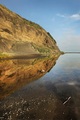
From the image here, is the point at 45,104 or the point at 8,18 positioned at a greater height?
the point at 8,18

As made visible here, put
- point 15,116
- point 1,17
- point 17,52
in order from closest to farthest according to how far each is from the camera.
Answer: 1. point 15,116
2. point 17,52
3. point 1,17

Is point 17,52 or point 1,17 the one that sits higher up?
point 1,17

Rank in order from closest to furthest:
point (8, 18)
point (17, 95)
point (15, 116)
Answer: point (15, 116), point (17, 95), point (8, 18)

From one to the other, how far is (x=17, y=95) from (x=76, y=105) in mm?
5940

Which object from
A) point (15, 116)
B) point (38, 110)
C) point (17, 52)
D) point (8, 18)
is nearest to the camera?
point (15, 116)

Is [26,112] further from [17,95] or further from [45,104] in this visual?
[17,95]

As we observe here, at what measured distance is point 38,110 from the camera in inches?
489

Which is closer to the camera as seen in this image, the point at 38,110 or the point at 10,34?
the point at 38,110

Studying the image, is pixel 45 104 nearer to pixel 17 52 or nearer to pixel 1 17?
pixel 17 52

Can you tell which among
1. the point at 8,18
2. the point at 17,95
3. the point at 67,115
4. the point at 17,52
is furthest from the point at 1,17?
the point at 67,115

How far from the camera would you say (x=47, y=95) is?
644 inches

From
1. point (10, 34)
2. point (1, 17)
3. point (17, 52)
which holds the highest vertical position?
point (1, 17)

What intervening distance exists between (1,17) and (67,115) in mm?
79228

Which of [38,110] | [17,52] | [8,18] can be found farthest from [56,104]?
[8,18]
